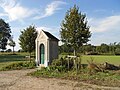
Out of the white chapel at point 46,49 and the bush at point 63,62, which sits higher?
the white chapel at point 46,49

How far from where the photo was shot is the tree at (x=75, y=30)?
26.5m

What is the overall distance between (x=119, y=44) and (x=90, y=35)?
8479 cm

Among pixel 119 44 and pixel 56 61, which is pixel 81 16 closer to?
pixel 56 61

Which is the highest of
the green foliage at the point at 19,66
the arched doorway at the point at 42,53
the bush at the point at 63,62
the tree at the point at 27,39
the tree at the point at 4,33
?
the tree at the point at 4,33

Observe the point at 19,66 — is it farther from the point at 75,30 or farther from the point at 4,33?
the point at 4,33

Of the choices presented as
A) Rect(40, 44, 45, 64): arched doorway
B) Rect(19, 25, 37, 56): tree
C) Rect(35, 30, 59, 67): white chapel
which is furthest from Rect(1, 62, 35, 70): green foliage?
Rect(19, 25, 37, 56): tree

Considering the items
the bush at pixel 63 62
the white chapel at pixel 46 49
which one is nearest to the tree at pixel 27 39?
the white chapel at pixel 46 49

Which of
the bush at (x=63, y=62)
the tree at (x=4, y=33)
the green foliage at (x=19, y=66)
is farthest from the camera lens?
the tree at (x=4, y=33)

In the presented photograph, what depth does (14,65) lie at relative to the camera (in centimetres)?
2622

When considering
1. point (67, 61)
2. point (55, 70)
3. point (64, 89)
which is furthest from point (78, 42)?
point (64, 89)

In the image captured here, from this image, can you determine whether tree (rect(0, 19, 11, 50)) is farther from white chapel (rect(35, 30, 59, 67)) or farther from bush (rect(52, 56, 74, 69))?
bush (rect(52, 56, 74, 69))

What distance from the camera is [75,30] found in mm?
26547

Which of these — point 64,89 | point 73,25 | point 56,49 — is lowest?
point 64,89

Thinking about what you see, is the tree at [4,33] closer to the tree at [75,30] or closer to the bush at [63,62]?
the tree at [75,30]
